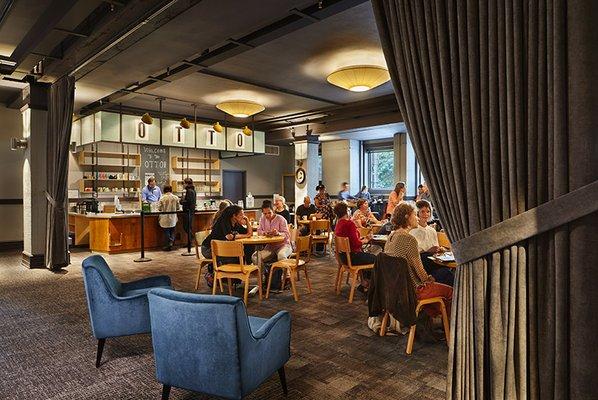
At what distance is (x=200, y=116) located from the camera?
11375mm

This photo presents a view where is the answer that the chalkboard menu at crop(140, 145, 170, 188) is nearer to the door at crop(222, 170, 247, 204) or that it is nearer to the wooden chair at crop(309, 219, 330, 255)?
the door at crop(222, 170, 247, 204)

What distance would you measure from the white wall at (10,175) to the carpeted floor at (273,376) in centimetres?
534

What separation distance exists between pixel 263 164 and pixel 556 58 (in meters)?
14.3

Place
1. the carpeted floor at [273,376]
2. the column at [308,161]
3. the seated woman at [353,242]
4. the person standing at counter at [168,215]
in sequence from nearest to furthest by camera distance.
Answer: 1. the carpeted floor at [273,376]
2. the seated woman at [353,242]
3. the person standing at counter at [168,215]
4. the column at [308,161]

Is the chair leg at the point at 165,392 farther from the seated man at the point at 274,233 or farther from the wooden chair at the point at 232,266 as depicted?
the seated man at the point at 274,233

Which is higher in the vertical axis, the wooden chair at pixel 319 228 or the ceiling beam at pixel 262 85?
the ceiling beam at pixel 262 85

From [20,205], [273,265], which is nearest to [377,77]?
[273,265]

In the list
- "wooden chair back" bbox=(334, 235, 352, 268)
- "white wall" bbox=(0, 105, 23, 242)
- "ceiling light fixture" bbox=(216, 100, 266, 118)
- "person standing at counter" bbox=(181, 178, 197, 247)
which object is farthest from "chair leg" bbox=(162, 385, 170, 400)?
"white wall" bbox=(0, 105, 23, 242)

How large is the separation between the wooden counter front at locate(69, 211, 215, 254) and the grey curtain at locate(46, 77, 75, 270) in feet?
4.90

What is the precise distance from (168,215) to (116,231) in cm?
115

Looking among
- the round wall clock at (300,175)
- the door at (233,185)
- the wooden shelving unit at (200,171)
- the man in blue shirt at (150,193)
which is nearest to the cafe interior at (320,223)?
the man in blue shirt at (150,193)

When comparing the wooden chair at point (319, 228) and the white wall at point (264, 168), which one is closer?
the wooden chair at point (319, 228)

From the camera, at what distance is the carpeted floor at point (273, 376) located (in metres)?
2.98

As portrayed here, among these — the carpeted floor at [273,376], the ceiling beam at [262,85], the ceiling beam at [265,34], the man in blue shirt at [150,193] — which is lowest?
the carpeted floor at [273,376]
